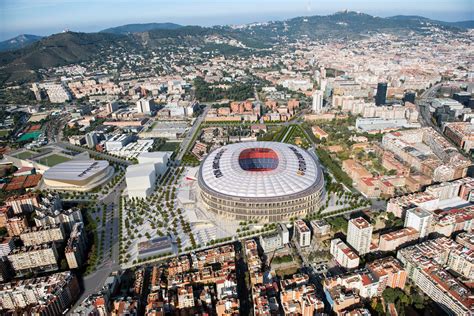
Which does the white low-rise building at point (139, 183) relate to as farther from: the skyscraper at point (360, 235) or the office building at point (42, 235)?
the skyscraper at point (360, 235)

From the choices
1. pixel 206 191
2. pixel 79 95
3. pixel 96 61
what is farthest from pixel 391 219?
pixel 96 61

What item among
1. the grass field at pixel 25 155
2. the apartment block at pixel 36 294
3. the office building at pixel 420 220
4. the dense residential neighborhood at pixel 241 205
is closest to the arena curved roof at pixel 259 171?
the dense residential neighborhood at pixel 241 205

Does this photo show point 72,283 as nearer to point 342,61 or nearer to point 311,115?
point 311,115

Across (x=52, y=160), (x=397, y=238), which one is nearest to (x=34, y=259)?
(x=52, y=160)

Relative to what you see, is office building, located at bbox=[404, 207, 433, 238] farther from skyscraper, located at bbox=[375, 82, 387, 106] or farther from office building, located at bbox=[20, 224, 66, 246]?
skyscraper, located at bbox=[375, 82, 387, 106]

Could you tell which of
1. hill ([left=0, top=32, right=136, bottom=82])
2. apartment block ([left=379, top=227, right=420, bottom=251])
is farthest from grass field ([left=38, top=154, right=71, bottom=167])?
hill ([left=0, top=32, right=136, bottom=82])
